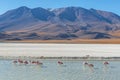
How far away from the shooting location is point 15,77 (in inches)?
933

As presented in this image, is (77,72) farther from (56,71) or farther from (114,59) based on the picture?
(114,59)

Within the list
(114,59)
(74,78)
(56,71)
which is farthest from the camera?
(114,59)

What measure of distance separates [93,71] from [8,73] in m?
6.44

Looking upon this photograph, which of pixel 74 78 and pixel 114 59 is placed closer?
pixel 74 78

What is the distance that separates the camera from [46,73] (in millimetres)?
25922

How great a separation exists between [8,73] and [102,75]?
6.65 m

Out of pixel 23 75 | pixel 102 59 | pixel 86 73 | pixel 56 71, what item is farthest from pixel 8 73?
pixel 102 59

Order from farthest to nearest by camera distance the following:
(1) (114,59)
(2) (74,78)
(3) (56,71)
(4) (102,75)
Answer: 1. (1) (114,59)
2. (3) (56,71)
3. (4) (102,75)
4. (2) (74,78)

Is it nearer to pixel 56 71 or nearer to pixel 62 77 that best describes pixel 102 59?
pixel 56 71

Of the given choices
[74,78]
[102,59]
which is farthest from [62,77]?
[102,59]

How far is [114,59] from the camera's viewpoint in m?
37.0

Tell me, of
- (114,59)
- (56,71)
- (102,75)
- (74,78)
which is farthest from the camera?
(114,59)

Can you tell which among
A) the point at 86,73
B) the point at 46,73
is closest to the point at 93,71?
the point at 86,73

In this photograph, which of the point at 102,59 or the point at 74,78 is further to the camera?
the point at 102,59
